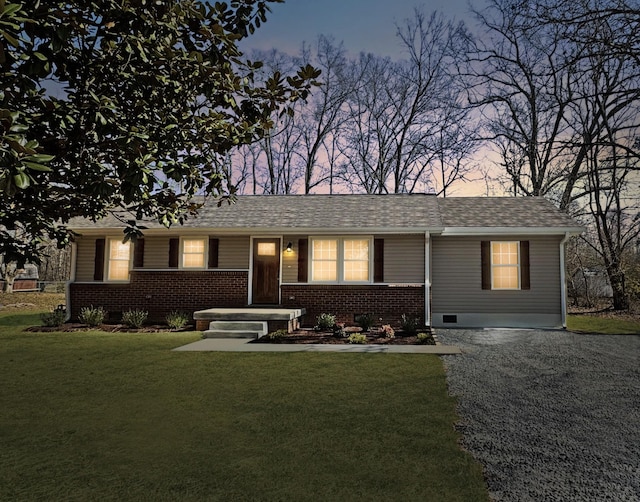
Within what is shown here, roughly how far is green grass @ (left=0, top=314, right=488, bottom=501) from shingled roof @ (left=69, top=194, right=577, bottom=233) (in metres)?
6.20

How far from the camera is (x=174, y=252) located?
14.1 m

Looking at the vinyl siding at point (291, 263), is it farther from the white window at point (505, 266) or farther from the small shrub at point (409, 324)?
the white window at point (505, 266)

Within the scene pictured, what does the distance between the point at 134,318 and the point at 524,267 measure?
452 inches

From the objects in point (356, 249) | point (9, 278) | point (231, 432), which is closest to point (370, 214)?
point (356, 249)

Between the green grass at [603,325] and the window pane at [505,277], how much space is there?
2.06m

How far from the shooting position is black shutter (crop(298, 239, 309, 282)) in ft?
44.9

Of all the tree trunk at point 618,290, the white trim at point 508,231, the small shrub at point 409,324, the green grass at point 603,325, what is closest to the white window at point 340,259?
the small shrub at point 409,324

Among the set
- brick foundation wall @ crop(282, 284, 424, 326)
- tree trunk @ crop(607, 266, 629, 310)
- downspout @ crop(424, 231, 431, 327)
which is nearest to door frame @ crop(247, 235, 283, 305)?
brick foundation wall @ crop(282, 284, 424, 326)

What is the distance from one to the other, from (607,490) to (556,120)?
23089 mm

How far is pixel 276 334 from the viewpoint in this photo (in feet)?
35.9

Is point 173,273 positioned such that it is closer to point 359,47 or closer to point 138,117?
point 138,117

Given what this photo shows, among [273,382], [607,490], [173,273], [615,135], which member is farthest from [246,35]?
[615,135]

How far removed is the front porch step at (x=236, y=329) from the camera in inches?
437

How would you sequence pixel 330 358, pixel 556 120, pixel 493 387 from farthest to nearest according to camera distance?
pixel 556 120, pixel 330 358, pixel 493 387
